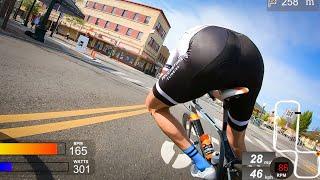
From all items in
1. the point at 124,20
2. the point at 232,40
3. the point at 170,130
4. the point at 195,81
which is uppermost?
the point at 124,20

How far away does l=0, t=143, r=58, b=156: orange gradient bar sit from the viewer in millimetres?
2422

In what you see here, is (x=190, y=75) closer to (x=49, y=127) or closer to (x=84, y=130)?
(x=49, y=127)

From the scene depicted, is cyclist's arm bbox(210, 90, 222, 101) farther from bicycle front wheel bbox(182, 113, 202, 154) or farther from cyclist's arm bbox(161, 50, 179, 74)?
bicycle front wheel bbox(182, 113, 202, 154)

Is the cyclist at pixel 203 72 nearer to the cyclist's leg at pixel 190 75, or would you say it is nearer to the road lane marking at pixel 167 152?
the cyclist's leg at pixel 190 75

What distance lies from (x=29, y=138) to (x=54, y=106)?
2.01 m

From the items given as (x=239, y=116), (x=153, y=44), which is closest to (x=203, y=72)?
(x=239, y=116)

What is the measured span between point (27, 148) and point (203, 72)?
136 centimetres

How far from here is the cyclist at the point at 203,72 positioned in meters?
2.60

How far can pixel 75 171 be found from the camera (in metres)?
2.74

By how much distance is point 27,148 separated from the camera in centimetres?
252

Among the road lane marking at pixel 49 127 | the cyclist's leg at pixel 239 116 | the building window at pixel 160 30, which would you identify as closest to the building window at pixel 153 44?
the building window at pixel 160 30

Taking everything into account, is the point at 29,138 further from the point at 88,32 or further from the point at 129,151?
the point at 88,32

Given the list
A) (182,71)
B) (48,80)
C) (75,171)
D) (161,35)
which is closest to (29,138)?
(75,171)

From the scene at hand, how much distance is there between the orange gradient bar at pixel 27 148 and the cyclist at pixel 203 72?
0.85 m
